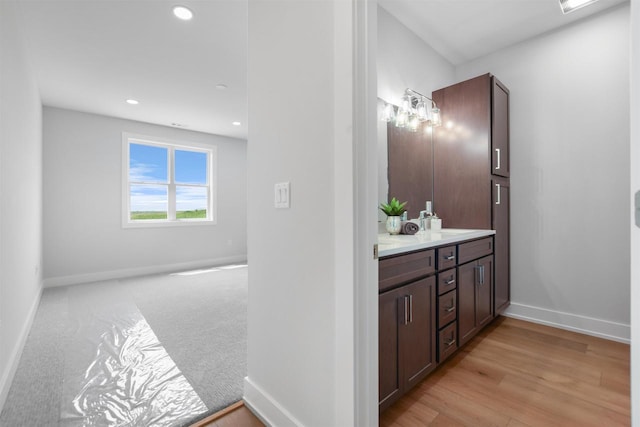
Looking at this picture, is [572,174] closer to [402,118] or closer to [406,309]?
[402,118]

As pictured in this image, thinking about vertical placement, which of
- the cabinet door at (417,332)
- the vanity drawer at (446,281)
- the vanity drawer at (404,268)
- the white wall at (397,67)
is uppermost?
the white wall at (397,67)

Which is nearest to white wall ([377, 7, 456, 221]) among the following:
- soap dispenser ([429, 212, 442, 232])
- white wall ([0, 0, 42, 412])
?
soap dispenser ([429, 212, 442, 232])

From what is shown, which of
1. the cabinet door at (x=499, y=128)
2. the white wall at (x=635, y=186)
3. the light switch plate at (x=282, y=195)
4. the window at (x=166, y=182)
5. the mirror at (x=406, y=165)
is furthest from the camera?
the window at (x=166, y=182)

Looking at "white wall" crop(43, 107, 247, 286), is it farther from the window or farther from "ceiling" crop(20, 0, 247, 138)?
"ceiling" crop(20, 0, 247, 138)

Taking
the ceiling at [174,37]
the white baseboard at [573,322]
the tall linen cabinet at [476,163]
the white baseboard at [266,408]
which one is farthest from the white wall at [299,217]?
the white baseboard at [573,322]

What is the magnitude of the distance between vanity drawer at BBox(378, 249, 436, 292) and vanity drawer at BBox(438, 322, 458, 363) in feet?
1.42

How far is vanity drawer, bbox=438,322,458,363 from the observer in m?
1.85

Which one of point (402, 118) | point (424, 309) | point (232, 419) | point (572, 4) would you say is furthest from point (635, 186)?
point (572, 4)

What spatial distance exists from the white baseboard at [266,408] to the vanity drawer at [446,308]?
3.35 feet

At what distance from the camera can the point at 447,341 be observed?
1.93 m

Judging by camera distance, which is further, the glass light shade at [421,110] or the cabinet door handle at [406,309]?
the glass light shade at [421,110]

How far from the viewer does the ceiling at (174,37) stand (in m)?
2.27

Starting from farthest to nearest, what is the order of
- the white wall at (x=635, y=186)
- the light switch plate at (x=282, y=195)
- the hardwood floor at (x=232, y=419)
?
the hardwood floor at (x=232, y=419) < the light switch plate at (x=282, y=195) < the white wall at (x=635, y=186)

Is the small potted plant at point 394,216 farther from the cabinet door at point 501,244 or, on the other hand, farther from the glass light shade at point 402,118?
the cabinet door at point 501,244
